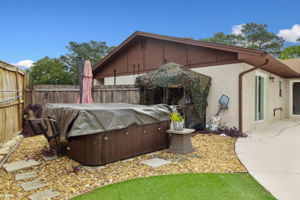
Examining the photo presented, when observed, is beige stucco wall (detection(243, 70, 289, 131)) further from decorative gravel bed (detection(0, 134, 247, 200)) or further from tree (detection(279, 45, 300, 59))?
tree (detection(279, 45, 300, 59))

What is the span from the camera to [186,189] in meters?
2.93

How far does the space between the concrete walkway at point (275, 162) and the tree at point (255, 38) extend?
835 inches

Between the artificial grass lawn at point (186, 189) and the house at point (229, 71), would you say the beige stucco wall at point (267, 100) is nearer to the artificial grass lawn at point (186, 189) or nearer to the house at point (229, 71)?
the house at point (229, 71)

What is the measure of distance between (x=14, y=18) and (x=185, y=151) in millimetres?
11753

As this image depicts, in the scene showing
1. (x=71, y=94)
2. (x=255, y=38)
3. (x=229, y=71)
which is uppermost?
(x=255, y=38)

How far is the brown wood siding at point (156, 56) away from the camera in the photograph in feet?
25.6

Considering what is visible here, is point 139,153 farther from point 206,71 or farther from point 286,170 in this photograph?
point 206,71

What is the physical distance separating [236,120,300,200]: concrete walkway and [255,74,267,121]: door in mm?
2500

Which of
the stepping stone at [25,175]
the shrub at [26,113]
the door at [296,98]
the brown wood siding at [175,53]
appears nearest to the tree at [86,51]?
the brown wood siding at [175,53]

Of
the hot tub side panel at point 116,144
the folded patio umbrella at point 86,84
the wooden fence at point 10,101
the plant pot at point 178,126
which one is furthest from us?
the folded patio umbrella at point 86,84

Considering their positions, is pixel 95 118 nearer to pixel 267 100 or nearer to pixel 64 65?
pixel 267 100

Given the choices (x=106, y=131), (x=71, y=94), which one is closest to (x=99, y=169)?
(x=106, y=131)

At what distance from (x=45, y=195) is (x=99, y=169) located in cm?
103

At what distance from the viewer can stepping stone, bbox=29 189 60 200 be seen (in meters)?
2.70
